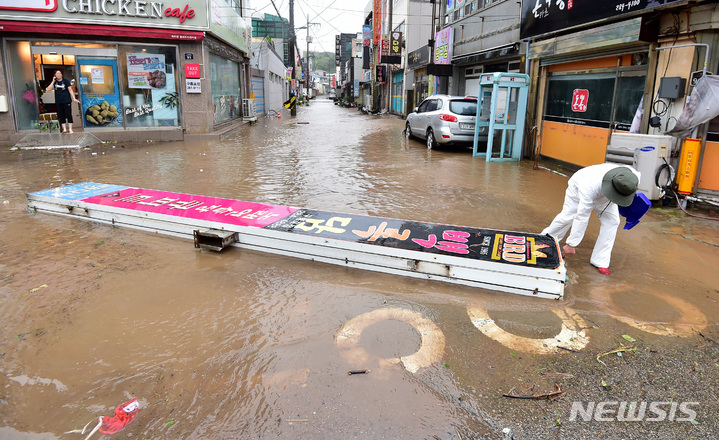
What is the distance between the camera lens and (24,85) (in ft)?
47.4

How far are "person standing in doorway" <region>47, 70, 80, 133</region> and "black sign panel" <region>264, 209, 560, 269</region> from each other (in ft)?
36.4

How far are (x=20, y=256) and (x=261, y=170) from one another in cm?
549

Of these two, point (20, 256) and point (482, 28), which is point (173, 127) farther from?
point (20, 256)

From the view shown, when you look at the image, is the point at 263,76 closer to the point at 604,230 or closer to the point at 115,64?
the point at 115,64

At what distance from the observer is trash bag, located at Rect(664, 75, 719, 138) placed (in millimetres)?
6262

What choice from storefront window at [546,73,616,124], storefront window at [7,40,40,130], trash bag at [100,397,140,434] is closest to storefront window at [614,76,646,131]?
storefront window at [546,73,616,124]

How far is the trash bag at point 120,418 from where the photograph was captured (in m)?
2.56

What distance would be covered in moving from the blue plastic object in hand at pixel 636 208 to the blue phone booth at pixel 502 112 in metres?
6.54

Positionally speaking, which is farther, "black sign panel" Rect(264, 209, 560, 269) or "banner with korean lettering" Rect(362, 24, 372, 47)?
"banner with korean lettering" Rect(362, 24, 372, 47)

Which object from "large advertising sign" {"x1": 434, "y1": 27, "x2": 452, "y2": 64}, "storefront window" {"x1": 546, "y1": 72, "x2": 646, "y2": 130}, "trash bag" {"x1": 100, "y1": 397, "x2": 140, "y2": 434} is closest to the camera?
"trash bag" {"x1": 100, "y1": 397, "x2": 140, "y2": 434}

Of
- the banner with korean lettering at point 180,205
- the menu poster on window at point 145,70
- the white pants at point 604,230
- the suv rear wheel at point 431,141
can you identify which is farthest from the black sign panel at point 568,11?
the menu poster on window at point 145,70

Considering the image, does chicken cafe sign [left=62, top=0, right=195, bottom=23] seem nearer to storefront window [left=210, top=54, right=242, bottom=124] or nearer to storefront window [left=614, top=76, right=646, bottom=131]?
storefront window [left=210, top=54, right=242, bottom=124]

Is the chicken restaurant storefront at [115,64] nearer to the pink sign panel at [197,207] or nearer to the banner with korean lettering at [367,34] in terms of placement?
the pink sign panel at [197,207]

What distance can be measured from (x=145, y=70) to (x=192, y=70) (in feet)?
4.85
